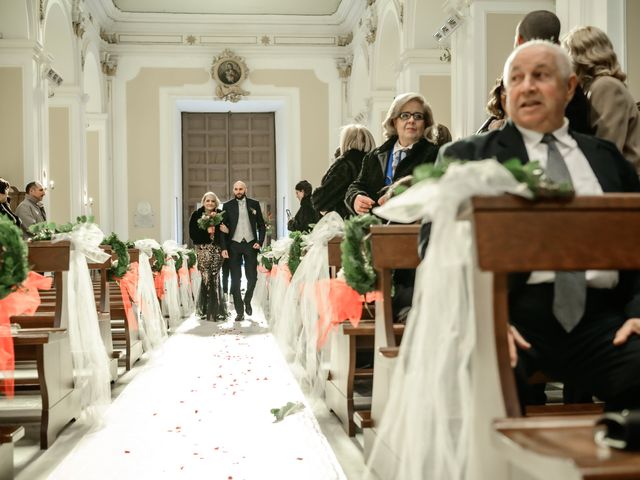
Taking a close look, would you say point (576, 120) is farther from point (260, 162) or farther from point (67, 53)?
point (260, 162)

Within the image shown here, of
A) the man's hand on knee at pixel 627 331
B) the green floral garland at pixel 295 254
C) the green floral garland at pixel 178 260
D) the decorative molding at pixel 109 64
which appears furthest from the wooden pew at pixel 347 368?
the decorative molding at pixel 109 64

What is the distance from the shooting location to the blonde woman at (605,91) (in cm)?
304

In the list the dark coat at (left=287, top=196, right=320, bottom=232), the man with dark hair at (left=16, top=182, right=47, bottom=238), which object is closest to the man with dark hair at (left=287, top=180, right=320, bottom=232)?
the dark coat at (left=287, top=196, right=320, bottom=232)

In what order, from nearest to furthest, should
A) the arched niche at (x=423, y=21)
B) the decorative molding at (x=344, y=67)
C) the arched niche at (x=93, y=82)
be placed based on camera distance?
the arched niche at (x=423, y=21) → the arched niche at (x=93, y=82) → the decorative molding at (x=344, y=67)

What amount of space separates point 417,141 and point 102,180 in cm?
1491

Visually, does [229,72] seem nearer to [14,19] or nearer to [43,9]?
[43,9]

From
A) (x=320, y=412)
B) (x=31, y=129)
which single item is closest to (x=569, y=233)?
(x=320, y=412)

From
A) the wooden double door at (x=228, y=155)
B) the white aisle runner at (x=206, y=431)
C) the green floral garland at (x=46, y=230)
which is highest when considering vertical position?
the wooden double door at (x=228, y=155)

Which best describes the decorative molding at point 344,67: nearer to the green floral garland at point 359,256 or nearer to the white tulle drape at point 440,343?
the green floral garland at point 359,256

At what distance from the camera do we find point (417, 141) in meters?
4.62

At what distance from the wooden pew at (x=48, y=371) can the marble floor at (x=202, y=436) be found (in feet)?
0.37

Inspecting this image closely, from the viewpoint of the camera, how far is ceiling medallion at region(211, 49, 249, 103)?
19.0m

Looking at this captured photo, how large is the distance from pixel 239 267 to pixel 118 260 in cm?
410

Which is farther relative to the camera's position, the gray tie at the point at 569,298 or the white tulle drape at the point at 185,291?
the white tulle drape at the point at 185,291
